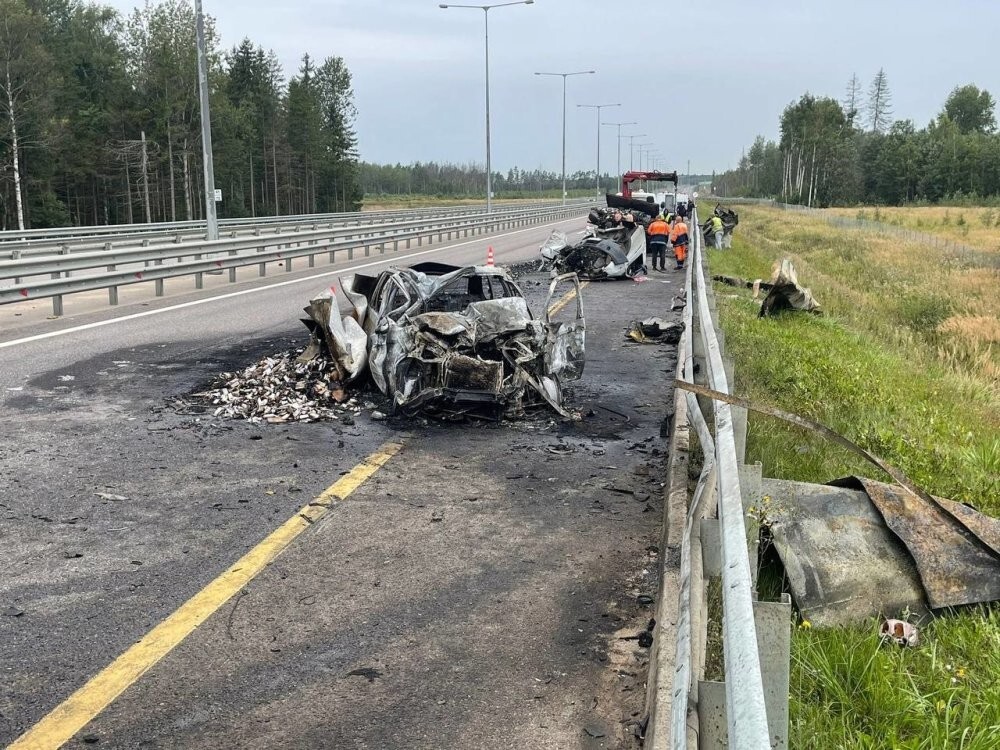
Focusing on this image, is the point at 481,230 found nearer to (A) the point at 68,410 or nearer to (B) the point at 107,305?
(B) the point at 107,305

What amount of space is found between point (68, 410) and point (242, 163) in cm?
6714

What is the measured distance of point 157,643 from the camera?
3842 millimetres

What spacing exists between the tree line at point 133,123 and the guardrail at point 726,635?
1859 inches

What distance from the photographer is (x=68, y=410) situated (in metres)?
7.96

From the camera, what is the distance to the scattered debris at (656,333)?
12.8 metres

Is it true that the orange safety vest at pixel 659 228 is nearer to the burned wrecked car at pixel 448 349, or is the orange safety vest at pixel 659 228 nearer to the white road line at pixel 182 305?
the white road line at pixel 182 305

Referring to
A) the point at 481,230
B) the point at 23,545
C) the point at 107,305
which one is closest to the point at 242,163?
the point at 481,230

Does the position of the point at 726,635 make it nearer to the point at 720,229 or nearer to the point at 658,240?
the point at 658,240

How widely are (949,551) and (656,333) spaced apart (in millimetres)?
9201

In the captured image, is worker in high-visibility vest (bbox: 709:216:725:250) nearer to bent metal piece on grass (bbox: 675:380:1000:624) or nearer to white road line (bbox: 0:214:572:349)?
white road line (bbox: 0:214:572:349)

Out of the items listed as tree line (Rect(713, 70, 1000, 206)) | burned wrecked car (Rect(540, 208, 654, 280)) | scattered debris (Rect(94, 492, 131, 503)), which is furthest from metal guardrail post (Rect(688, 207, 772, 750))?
tree line (Rect(713, 70, 1000, 206))

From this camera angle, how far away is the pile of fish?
8023 mm

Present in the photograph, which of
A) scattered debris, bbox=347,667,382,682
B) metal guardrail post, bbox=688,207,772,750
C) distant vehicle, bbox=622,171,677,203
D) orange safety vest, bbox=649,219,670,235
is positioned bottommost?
scattered debris, bbox=347,667,382,682

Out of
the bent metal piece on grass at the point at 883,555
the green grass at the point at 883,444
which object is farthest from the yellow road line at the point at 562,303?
the bent metal piece on grass at the point at 883,555
